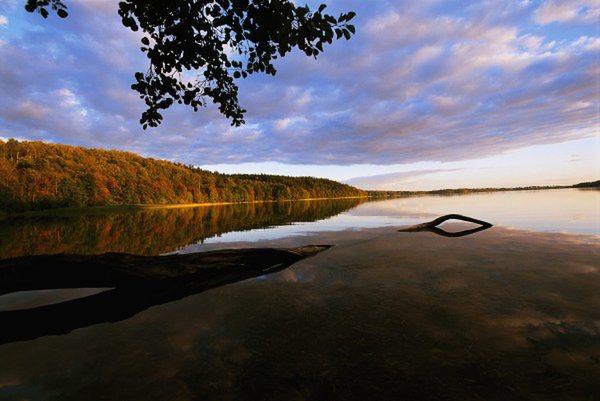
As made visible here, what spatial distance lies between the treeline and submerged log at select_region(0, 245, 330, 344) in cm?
8561

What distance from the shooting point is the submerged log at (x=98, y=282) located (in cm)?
597

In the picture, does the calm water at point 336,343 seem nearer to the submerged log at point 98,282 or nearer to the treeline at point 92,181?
the submerged log at point 98,282

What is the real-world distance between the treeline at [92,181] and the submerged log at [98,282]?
85612 millimetres

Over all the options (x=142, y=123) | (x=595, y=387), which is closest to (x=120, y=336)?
(x=142, y=123)

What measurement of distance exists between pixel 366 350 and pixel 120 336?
5319mm

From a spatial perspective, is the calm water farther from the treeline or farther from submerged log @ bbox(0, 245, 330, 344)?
the treeline

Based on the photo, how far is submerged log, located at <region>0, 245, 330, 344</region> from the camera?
19.6ft

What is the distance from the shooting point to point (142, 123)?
727 cm

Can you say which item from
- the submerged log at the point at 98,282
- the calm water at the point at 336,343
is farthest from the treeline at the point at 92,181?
the calm water at the point at 336,343

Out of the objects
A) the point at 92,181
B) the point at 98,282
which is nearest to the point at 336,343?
the point at 98,282

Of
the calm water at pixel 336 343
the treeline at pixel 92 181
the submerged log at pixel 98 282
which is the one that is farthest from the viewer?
the treeline at pixel 92 181

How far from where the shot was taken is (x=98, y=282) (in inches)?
287

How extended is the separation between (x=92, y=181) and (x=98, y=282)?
11161 cm

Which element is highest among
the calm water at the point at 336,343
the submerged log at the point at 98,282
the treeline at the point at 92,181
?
the treeline at the point at 92,181
